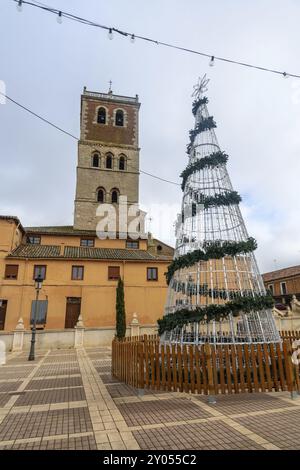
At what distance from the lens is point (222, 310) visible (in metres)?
7.15

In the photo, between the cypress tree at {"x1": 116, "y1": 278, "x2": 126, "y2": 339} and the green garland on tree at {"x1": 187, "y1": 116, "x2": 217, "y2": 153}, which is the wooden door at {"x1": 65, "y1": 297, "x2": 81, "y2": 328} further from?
the green garland on tree at {"x1": 187, "y1": 116, "x2": 217, "y2": 153}

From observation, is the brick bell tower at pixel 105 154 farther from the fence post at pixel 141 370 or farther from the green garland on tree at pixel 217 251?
the fence post at pixel 141 370

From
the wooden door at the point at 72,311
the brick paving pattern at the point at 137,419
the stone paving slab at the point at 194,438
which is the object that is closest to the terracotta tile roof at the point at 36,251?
the wooden door at the point at 72,311

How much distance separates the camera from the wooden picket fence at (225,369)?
6344 mm

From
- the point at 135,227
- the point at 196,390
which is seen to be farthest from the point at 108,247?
the point at 196,390

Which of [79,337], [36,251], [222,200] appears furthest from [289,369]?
[36,251]

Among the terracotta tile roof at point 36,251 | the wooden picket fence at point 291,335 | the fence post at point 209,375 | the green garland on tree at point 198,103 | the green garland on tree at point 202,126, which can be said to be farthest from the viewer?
the terracotta tile roof at point 36,251

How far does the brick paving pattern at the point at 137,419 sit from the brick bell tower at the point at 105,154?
26.9 m

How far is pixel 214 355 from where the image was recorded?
6293mm

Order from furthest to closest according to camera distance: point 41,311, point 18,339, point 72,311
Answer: point 72,311, point 41,311, point 18,339

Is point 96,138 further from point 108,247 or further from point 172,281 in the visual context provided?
point 172,281

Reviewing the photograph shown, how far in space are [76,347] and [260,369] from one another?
51.2ft

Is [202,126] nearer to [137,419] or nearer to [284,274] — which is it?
[137,419]

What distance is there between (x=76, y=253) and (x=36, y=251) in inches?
→ 136
